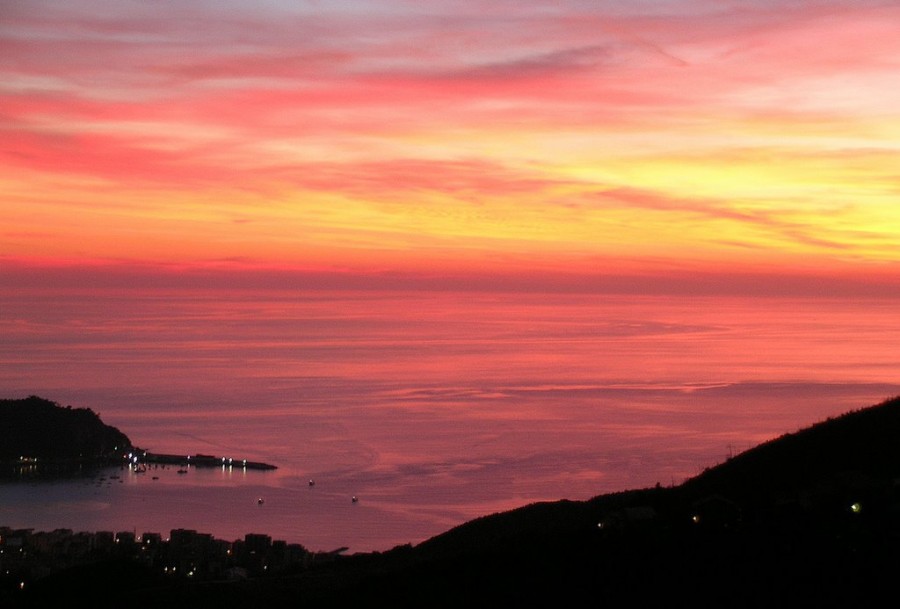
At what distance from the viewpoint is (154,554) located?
856 inches

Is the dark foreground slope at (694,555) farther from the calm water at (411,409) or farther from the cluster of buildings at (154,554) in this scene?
the calm water at (411,409)

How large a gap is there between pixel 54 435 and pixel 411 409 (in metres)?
16.5

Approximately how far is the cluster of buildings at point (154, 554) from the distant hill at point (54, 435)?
54.8ft

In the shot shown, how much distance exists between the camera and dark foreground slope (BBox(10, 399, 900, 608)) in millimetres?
10180

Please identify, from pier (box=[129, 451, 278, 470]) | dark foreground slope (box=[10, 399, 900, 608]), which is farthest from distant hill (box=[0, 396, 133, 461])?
dark foreground slope (box=[10, 399, 900, 608])

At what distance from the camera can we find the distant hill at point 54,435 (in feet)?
139

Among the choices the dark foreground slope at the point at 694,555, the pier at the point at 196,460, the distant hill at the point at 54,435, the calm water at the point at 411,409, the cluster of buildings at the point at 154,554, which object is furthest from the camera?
the distant hill at the point at 54,435

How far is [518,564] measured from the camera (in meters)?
12.6

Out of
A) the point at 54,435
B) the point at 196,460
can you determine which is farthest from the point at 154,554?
the point at 54,435

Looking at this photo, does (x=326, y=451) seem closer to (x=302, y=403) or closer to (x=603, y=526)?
(x=302, y=403)

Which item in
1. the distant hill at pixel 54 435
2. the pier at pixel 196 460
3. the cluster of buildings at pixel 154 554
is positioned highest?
the distant hill at pixel 54 435

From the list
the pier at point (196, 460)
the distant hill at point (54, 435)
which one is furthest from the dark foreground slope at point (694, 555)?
the distant hill at point (54, 435)

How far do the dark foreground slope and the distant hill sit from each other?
28020 mm

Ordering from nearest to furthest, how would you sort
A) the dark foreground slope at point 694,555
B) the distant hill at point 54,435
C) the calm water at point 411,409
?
the dark foreground slope at point 694,555, the calm water at point 411,409, the distant hill at point 54,435
